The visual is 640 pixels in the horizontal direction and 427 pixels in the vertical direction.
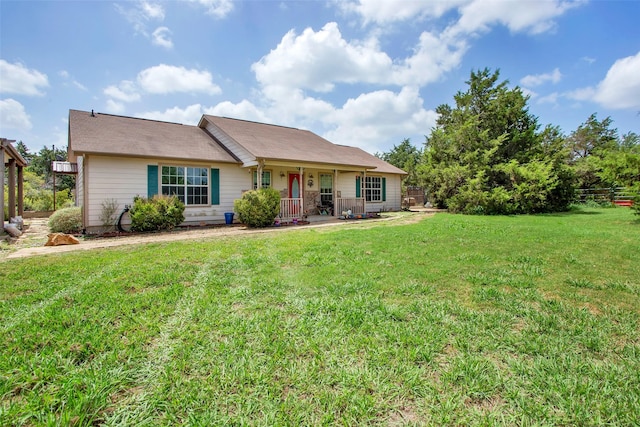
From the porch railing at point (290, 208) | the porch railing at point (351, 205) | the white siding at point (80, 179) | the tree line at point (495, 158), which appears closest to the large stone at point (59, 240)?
the white siding at point (80, 179)

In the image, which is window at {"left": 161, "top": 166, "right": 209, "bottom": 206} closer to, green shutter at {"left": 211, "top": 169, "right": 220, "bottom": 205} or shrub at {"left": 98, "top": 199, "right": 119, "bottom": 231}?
green shutter at {"left": 211, "top": 169, "right": 220, "bottom": 205}

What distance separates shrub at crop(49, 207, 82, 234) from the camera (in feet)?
33.2

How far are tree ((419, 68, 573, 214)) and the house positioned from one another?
624 centimetres

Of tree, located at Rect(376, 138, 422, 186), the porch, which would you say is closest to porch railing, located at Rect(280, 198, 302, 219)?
the porch

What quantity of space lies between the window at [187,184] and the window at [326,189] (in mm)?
6379

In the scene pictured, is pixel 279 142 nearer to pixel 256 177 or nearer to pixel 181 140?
pixel 256 177

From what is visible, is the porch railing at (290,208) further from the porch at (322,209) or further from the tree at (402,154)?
the tree at (402,154)

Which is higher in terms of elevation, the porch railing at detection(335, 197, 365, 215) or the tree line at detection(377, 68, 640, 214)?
the tree line at detection(377, 68, 640, 214)

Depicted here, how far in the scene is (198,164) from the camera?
39.4ft

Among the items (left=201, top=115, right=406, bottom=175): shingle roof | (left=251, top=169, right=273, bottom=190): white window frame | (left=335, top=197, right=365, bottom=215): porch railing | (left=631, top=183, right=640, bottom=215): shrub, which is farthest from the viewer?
(left=335, top=197, right=365, bottom=215): porch railing

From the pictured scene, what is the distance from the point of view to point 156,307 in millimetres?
3365

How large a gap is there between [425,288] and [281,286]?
1.99 m

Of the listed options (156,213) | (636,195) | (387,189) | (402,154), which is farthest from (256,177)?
(402,154)

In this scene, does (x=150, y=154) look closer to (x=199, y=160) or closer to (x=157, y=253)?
(x=199, y=160)
